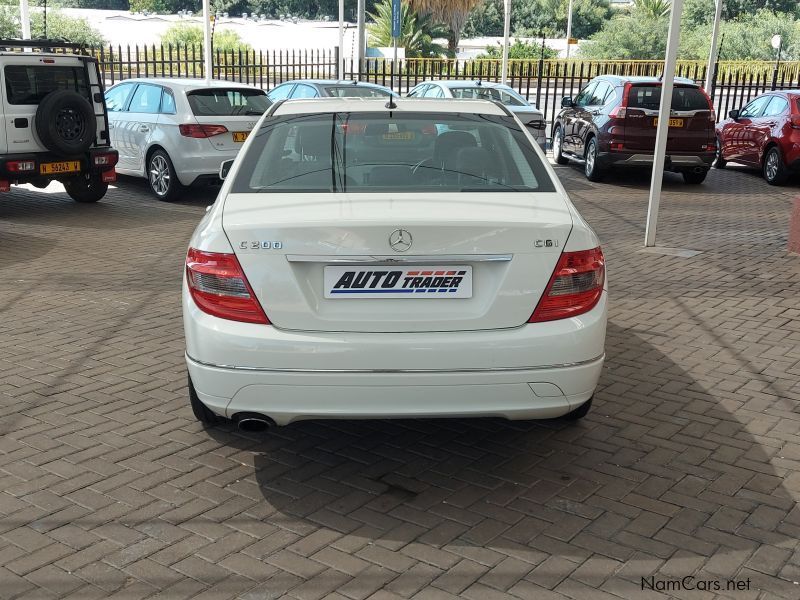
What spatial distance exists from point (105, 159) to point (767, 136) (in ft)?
34.9

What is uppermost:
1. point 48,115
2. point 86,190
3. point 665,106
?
point 665,106

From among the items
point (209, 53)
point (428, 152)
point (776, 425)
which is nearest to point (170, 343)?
point (428, 152)

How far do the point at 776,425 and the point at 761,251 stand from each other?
5289 millimetres

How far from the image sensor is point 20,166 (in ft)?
35.3

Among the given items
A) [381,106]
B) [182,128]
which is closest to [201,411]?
[381,106]

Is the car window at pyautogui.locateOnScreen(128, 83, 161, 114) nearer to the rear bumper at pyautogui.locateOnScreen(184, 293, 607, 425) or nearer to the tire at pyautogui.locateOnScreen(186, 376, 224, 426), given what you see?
the tire at pyautogui.locateOnScreen(186, 376, 224, 426)

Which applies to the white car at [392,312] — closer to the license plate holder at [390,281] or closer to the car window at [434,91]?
the license plate holder at [390,281]

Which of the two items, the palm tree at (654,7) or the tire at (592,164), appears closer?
the tire at (592,164)

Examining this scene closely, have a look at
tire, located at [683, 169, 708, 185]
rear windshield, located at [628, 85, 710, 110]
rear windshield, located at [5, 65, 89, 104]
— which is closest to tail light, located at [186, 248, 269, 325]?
rear windshield, located at [5, 65, 89, 104]

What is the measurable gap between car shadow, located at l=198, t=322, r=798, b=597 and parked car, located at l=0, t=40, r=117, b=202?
7.36m

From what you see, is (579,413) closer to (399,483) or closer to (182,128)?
(399,483)

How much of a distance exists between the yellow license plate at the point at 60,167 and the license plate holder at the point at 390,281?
27.7ft

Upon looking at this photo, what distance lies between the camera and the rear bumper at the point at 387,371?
144 inches

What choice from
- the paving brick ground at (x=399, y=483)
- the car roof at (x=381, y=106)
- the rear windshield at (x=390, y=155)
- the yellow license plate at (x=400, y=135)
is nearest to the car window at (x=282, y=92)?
the paving brick ground at (x=399, y=483)
